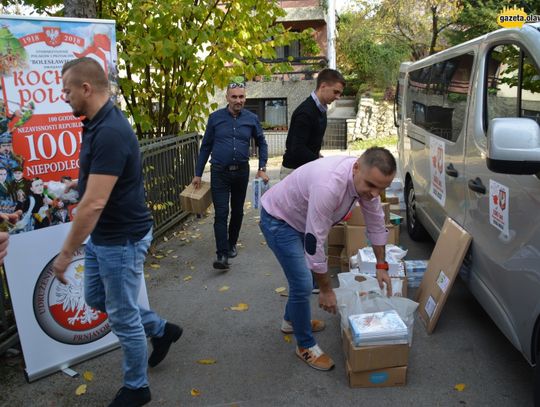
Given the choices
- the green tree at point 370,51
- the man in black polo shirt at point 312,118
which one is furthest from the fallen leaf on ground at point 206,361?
the green tree at point 370,51

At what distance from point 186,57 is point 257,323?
10.1 feet

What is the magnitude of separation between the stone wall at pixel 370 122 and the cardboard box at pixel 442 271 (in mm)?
12489

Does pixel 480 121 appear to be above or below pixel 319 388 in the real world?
above

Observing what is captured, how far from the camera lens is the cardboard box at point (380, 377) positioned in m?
3.01

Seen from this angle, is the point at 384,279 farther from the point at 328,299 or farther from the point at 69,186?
the point at 69,186

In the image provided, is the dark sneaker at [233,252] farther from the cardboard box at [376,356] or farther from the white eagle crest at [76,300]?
the cardboard box at [376,356]

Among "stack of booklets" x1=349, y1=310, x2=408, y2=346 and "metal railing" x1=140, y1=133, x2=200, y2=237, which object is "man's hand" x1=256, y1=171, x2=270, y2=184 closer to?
"metal railing" x1=140, y1=133, x2=200, y2=237

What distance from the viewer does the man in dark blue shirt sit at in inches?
202

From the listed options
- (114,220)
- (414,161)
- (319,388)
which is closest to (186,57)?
(414,161)

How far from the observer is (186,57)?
554 centimetres

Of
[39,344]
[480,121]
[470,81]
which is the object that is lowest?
[39,344]

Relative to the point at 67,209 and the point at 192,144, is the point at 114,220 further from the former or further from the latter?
the point at 192,144

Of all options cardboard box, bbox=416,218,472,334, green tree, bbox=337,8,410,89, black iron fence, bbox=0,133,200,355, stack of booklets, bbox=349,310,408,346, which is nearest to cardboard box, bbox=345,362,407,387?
stack of booklets, bbox=349,310,408,346

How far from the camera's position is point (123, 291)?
263cm
